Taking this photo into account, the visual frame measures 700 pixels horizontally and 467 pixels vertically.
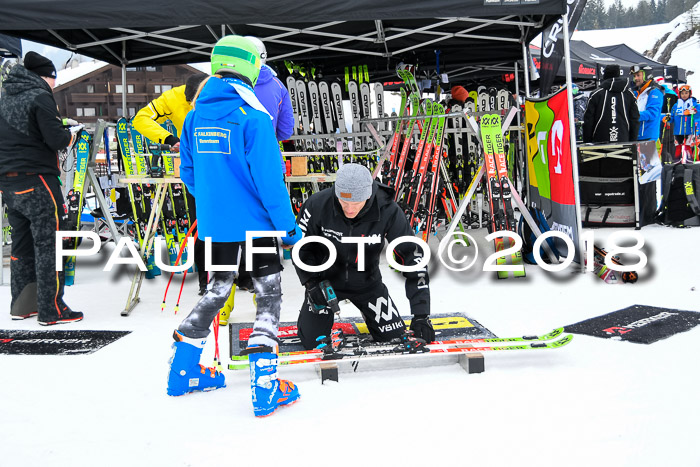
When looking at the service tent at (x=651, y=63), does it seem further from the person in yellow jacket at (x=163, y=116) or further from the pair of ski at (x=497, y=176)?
the person in yellow jacket at (x=163, y=116)

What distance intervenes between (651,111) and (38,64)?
8516mm

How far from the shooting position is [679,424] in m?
2.34

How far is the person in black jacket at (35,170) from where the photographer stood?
3.97 m

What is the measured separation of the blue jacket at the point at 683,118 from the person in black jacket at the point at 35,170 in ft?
42.2

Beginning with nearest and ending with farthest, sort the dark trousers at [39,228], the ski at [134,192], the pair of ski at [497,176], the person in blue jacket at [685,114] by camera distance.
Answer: the dark trousers at [39,228]
the pair of ski at [497,176]
the ski at [134,192]
the person in blue jacket at [685,114]

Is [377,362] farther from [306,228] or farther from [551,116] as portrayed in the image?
[551,116]

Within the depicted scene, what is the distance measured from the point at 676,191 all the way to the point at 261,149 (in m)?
7.42

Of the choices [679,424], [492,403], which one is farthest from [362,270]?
[679,424]

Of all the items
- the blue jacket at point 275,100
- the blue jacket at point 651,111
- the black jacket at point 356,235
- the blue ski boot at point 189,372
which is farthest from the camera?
the blue jacket at point 651,111

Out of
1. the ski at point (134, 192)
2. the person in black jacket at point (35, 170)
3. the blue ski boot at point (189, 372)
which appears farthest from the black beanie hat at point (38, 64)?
the blue ski boot at point (189, 372)

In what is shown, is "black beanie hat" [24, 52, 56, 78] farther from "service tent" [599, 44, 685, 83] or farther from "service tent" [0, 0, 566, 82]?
"service tent" [599, 44, 685, 83]

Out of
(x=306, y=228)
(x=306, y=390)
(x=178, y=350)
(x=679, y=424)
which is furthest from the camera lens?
(x=306, y=228)

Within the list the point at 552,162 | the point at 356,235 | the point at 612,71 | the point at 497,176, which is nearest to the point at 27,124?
the point at 356,235

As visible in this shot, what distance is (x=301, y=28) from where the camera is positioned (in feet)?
21.3
